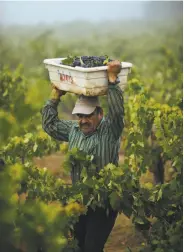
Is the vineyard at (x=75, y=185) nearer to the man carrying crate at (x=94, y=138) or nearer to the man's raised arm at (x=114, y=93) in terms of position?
the man carrying crate at (x=94, y=138)

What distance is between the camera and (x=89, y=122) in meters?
4.81

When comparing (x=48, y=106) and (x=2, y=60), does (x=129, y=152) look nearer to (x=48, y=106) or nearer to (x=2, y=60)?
(x=48, y=106)

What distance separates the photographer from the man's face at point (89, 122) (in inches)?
A: 189

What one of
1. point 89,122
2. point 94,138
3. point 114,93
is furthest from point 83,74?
point 94,138

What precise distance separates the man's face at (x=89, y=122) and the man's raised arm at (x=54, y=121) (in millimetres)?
212

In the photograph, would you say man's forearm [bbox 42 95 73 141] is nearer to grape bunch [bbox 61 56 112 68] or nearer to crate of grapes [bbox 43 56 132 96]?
crate of grapes [bbox 43 56 132 96]

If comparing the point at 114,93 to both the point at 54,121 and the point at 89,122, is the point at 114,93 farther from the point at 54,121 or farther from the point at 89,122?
the point at 54,121

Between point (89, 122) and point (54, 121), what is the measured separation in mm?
328

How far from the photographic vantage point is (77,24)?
27.5 metres

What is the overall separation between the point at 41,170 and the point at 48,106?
Answer: 0.63 meters

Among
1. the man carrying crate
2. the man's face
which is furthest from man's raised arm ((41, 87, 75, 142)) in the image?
the man's face

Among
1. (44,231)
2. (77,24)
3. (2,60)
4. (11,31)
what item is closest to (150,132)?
(44,231)

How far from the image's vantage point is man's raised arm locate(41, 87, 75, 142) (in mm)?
4922

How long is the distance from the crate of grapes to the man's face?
8.8 inches
